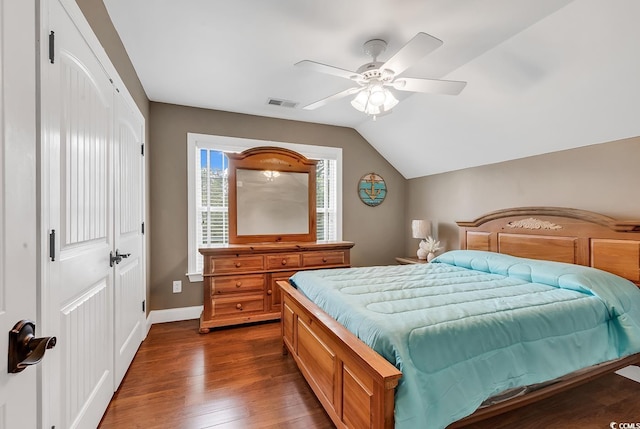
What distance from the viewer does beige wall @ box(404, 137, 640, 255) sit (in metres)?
2.30

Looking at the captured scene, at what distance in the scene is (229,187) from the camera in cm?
358

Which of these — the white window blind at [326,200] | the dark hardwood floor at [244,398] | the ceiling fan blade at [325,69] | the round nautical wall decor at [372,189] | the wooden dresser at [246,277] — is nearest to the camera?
the dark hardwood floor at [244,398]

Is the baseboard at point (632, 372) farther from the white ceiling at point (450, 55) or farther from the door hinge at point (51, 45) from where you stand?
the door hinge at point (51, 45)

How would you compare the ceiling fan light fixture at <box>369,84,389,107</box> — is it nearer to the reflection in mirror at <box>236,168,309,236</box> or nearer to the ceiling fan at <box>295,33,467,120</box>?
the ceiling fan at <box>295,33,467,120</box>

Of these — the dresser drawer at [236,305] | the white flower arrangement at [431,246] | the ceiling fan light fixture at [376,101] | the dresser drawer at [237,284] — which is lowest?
the dresser drawer at [236,305]

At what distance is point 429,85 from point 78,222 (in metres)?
2.33

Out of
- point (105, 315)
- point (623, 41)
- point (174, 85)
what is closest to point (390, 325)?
point (105, 315)

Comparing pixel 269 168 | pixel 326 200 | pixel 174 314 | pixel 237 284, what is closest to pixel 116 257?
pixel 237 284

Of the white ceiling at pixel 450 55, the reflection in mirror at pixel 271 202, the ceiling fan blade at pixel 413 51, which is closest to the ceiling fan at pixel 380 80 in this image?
the ceiling fan blade at pixel 413 51

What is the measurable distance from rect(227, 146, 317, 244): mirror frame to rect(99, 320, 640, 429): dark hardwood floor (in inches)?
55.1

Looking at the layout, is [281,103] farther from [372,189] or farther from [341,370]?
[341,370]

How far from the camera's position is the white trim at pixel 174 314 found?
133 inches

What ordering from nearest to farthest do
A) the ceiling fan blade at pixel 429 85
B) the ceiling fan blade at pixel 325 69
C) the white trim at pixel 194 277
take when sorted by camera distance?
the ceiling fan blade at pixel 325 69 → the ceiling fan blade at pixel 429 85 → the white trim at pixel 194 277

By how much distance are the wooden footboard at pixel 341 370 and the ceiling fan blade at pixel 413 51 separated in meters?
1.67
